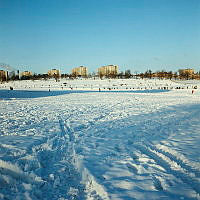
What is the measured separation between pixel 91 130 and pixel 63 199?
473 centimetres

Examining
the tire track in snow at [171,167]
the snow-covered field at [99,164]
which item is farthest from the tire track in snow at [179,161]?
the tire track in snow at [171,167]

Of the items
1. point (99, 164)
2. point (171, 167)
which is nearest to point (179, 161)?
point (171, 167)

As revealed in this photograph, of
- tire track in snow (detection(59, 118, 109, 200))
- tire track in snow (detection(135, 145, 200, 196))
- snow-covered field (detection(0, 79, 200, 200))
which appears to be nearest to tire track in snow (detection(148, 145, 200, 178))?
snow-covered field (detection(0, 79, 200, 200))

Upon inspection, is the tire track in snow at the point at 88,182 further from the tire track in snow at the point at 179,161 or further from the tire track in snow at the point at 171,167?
the tire track in snow at the point at 179,161

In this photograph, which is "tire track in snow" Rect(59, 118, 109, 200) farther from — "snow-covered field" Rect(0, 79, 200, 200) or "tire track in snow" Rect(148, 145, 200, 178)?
"tire track in snow" Rect(148, 145, 200, 178)

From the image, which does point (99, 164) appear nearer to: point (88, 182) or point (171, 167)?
point (88, 182)

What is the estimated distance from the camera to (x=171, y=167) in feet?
14.3

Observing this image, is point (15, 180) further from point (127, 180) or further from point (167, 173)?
point (167, 173)

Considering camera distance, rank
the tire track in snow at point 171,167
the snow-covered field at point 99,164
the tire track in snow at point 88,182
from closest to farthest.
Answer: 1. the tire track in snow at point 88,182
2. the snow-covered field at point 99,164
3. the tire track in snow at point 171,167

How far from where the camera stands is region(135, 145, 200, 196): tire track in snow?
370cm

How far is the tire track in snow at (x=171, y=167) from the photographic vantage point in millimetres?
3703

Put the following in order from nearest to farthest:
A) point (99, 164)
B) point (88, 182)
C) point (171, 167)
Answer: point (88, 182), point (171, 167), point (99, 164)

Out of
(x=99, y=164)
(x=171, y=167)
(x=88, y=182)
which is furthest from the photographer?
(x=99, y=164)

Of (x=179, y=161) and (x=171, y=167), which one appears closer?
(x=171, y=167)
